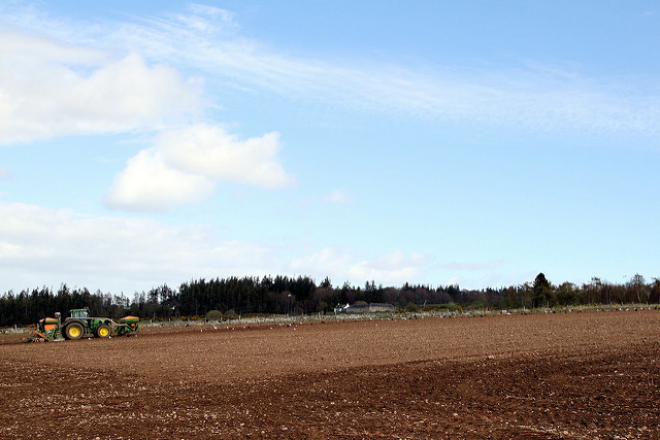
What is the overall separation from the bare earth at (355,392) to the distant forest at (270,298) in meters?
60.6

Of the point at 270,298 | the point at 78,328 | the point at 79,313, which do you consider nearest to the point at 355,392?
the point at 78,328

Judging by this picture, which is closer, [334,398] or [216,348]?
[334,398]

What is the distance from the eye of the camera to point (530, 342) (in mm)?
29219

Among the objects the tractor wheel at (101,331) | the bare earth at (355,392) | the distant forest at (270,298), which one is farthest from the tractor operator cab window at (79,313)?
the distant forest at (270,298)

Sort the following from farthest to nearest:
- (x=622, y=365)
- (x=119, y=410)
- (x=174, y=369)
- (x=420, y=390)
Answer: (x=174, y=369)
(x=622, y=365)
(x=420, y=390)
(x=119, y=410)

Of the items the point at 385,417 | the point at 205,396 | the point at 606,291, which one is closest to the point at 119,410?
the point at 205,396

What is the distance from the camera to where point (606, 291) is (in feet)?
298

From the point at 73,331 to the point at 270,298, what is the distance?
105 meters

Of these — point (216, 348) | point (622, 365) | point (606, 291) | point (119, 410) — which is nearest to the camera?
point (119, 410)

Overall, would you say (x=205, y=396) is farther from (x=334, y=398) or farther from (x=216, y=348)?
(x=216, y=348)

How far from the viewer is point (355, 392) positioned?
18.5 metres

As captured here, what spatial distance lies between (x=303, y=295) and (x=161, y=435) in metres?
150

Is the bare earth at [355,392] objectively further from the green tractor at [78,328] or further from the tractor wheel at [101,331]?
the tractor wheel at [101,331]

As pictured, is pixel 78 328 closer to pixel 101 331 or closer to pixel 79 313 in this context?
pixel 101 331
